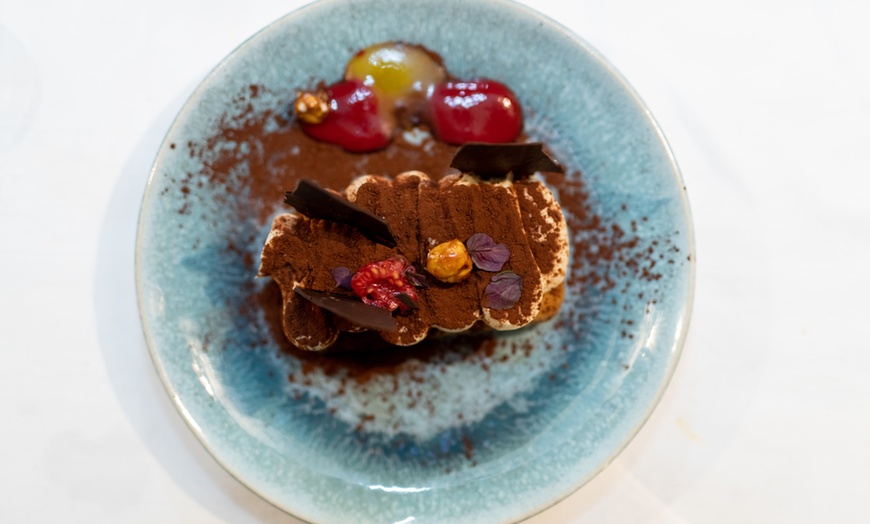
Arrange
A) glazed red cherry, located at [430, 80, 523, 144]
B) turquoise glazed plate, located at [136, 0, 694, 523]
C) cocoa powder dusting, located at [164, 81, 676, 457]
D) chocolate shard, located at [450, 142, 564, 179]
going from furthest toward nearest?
1. glazed red cherry, located at [430, 80, 523, 144]
2. cocoa powder dusting, located at [164, 81, 676, 457]
3. turquoise glazed plate, located at [136, 0, 694, 523]
4. chocolate shard, located at [450, 142, 564, 179]

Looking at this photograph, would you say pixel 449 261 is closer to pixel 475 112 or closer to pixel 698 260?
pixel 475 112

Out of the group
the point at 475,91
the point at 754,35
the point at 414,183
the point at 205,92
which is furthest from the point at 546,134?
the point at 205,92

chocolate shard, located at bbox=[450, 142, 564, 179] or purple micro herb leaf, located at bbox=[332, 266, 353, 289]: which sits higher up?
chocolate shard, located at bbox=[450, 142, 564, 179]

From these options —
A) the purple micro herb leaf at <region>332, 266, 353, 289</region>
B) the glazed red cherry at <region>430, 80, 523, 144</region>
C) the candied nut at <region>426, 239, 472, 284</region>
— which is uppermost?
the glazed red cherry at <region>430, 80, 523, 144</region>

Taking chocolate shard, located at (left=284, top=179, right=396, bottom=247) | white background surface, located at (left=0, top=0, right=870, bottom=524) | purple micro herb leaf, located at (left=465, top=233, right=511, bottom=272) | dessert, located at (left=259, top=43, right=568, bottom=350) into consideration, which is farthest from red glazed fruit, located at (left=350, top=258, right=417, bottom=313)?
white background surface, located at (left=0, top=0, right=870, bottom=524)

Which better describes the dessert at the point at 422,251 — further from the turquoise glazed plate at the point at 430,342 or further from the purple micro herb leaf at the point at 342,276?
the turquoise glazed plate at the point at 430,342

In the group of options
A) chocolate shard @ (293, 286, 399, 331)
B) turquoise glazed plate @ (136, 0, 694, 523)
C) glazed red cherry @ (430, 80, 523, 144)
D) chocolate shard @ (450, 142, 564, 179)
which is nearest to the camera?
chocolate shard @ (293, 286, 399, 331)

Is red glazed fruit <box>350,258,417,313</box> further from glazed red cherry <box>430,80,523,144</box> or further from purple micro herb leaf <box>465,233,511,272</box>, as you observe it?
glazed red cherry <box>430,80,523,144</box>
